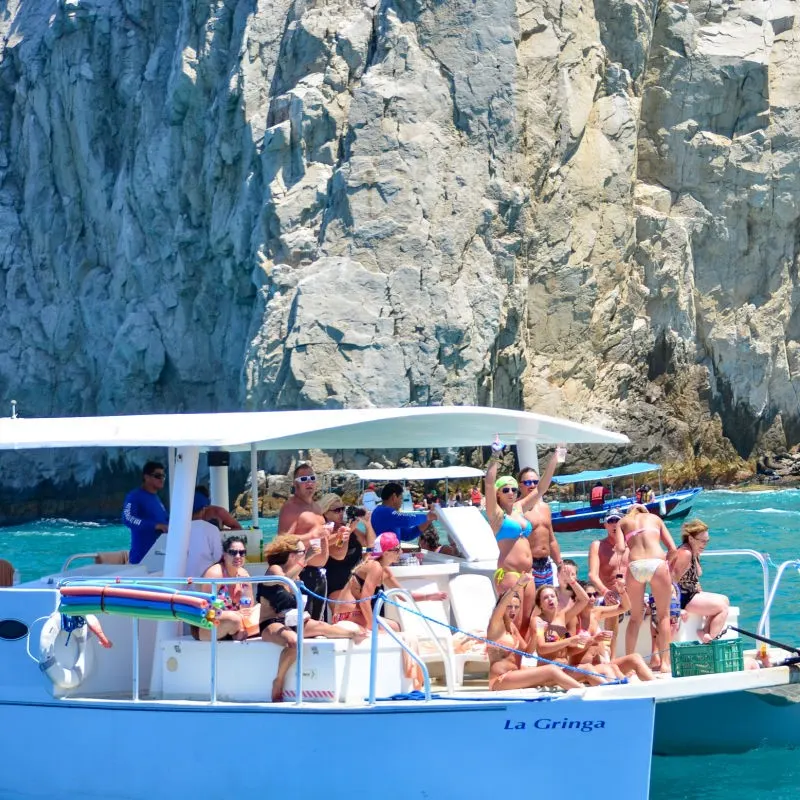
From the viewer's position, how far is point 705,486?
4969 cm

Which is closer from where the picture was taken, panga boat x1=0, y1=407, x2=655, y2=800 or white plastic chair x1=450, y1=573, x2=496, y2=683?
panga boat x1=0, y1=407, x2=655, y2=800

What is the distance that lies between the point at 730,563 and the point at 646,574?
13.7m

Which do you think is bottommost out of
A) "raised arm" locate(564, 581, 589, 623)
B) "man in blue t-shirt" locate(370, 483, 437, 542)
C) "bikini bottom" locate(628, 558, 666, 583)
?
"raised arm" locate(564, 581, 589, 623)

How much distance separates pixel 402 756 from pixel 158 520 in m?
3.06

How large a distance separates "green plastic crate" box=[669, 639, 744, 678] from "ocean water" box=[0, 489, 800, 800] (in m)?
1.23

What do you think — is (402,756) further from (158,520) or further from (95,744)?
(158,520)

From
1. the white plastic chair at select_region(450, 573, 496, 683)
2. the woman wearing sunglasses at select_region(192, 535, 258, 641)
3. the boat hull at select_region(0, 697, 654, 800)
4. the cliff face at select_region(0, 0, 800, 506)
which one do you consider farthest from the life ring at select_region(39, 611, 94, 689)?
the cliff face at select_region(0, 0, 800, 506)

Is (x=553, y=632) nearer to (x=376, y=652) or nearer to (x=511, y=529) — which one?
(x=511, y=529)

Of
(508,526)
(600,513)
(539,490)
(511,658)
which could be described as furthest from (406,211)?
(511,658)

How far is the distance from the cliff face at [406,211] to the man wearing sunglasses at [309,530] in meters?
32.3

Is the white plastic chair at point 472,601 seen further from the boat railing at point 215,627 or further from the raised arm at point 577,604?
the boat railing at point 215,627

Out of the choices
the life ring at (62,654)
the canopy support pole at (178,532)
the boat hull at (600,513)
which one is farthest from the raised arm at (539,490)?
the boat hull at (600,513)

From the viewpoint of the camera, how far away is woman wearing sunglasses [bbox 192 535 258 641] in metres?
7.47

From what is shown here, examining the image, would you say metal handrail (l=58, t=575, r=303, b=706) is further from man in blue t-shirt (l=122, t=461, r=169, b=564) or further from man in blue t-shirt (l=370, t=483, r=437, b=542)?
man in blue t-shirt (l=370, t=483, r=437, b=542)
